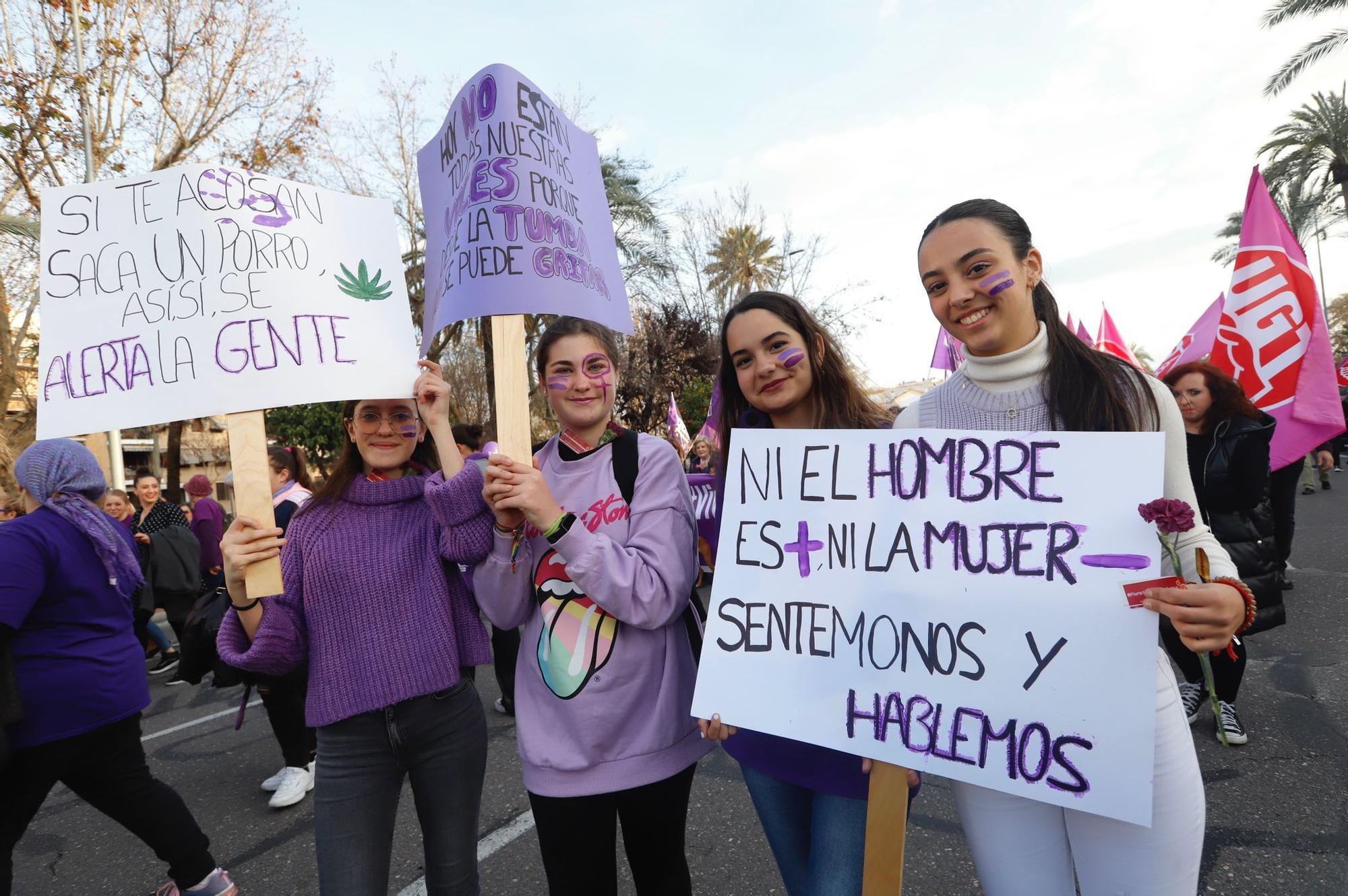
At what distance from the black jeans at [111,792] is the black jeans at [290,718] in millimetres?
905

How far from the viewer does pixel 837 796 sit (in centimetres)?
164

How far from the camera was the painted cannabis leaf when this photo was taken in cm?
201

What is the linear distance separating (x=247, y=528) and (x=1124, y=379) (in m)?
2.05

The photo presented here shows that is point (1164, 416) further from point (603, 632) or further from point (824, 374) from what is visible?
point (603, 632)

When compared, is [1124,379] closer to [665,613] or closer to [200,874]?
[665,613]

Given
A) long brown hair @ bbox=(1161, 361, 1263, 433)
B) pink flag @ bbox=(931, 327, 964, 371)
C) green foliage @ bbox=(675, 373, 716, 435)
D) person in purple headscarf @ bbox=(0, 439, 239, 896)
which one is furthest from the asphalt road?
green foliage @ bbox=(675, 373, 716, 435)

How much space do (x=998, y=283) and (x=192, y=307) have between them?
2004 millimetres

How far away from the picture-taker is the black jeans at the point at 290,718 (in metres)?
3.67

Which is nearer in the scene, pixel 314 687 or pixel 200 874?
pixel 314 687

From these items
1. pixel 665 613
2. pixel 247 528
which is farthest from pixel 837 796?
pixel 247 528

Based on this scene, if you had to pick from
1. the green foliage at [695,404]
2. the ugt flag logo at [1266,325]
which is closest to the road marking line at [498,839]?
the ugt flag logo at [1266,325]

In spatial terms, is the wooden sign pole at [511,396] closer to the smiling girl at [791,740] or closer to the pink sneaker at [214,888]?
the smiling girl at [791,740]

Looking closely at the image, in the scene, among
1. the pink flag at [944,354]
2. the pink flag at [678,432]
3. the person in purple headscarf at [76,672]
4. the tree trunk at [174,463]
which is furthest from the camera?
the tree trunk at [174,463]

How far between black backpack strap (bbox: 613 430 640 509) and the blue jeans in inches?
30.3
